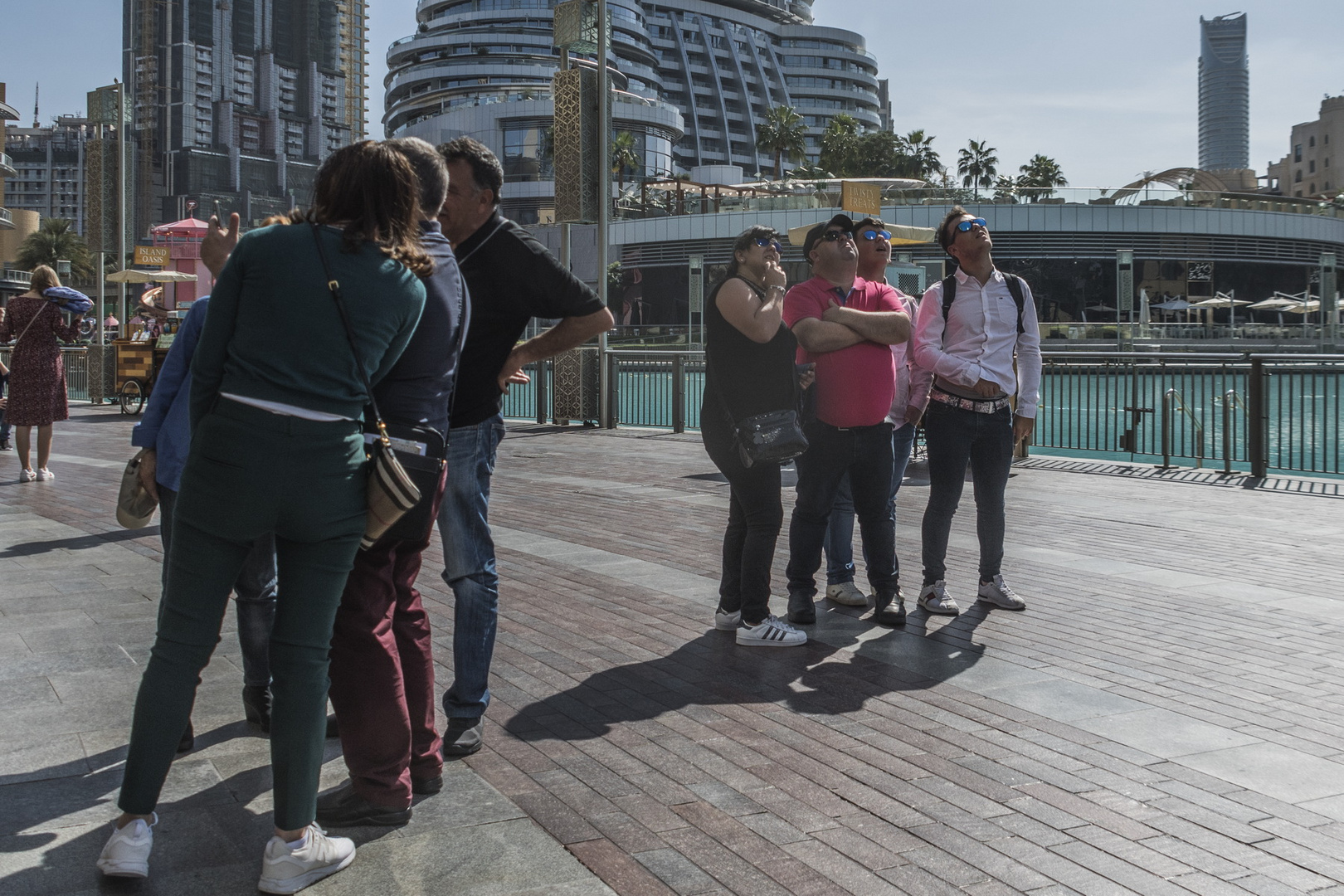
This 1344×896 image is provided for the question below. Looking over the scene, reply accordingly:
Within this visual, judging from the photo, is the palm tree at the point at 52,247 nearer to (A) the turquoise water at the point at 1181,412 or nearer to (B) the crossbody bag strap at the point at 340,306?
(A) the turquoise water at the point at 1181,412

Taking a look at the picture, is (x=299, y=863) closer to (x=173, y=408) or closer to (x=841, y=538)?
(x=173, y=408)

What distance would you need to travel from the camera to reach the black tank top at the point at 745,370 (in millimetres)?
4945

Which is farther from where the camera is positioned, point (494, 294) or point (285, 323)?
point (494, 294)

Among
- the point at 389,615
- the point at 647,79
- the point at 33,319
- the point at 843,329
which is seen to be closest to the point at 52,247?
the point at 647,79

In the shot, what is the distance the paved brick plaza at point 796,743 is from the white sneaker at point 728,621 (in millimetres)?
138

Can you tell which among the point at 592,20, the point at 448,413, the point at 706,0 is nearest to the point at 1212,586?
the point at 448,413

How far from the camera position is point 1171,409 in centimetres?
1339

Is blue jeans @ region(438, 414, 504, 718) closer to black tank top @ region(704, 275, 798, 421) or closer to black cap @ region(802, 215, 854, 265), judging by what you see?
black tank top @ region(704, 275, 798, 421)

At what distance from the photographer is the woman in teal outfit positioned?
2613 mm

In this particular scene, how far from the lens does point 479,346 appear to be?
3680 millimetres

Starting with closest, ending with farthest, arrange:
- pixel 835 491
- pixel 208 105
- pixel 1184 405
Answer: pixel 835 491 → pixel 1184 405 → pixel 208 105

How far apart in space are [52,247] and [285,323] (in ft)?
349

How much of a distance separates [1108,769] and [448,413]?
2193 millimetres

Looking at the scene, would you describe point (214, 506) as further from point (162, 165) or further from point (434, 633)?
point (162, 165)
